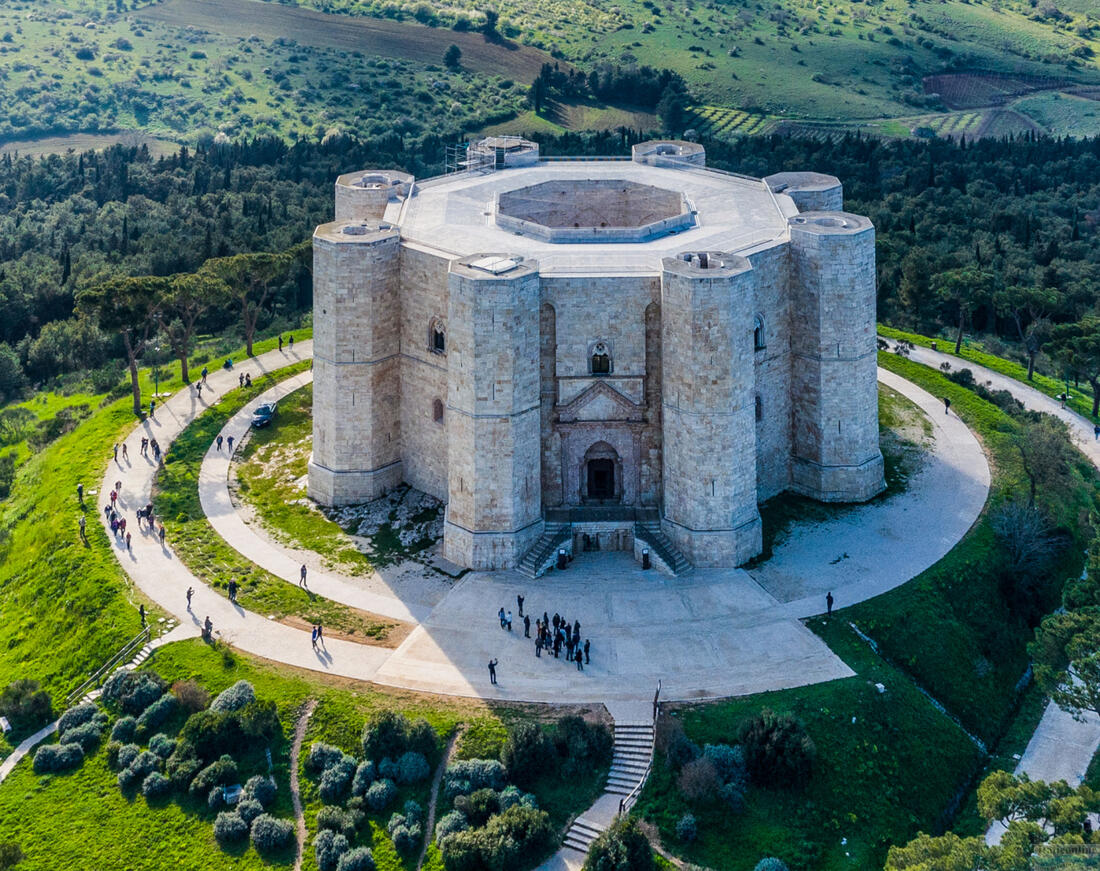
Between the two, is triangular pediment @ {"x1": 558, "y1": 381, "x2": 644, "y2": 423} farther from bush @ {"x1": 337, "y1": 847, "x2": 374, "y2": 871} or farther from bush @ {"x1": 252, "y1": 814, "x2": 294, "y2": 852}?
bush @ {"x1": 337, "y1": 847, "x2": 374, "y2": 871}

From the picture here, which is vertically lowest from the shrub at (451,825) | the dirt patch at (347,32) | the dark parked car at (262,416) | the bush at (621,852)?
the shrub at (451,825)

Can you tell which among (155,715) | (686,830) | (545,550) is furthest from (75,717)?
(686,830)

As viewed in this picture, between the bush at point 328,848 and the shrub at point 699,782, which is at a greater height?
the shrub at point 699,782

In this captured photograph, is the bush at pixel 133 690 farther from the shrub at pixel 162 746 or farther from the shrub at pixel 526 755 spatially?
the shrub at pixel 526 755

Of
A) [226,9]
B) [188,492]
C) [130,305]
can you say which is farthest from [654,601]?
[226,9]

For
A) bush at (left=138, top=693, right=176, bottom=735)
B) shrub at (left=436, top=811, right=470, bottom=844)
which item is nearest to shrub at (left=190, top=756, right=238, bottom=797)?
bush at (left=138, top=693, right=176, bottom=735)

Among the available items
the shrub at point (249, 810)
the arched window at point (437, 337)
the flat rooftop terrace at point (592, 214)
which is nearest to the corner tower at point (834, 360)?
the flat rooftop terrace at point (592, 214)

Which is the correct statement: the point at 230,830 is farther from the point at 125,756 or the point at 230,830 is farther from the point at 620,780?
the point at 620,780
